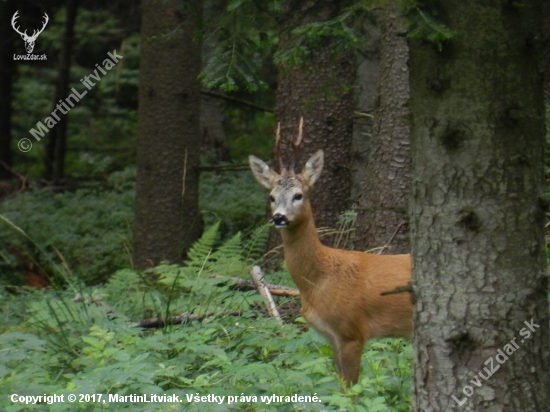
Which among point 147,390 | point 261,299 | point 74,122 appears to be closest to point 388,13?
point 261,299

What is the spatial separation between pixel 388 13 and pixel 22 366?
4052 millimetres

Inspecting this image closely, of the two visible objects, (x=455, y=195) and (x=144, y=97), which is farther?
(x=144, y=97)

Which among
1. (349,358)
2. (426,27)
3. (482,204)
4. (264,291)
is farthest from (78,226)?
(426,27)

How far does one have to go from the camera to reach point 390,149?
7.32 m

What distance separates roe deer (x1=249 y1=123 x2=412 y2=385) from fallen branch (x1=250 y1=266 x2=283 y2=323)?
2.02ft

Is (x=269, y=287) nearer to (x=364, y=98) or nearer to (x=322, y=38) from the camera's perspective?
(x=322, y=38)

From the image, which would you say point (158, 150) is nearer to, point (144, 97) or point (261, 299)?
point (144, 97)

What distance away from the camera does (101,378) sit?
439cm

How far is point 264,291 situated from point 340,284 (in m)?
1.23

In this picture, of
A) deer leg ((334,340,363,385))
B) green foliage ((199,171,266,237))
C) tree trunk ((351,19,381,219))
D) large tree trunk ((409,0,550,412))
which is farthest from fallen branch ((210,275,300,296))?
green foliage ((199,171,266,237))

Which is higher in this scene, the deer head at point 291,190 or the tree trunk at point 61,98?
the tree trunk at point 61,98

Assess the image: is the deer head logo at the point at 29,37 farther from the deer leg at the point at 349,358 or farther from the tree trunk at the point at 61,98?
the deer leg at the point at 349,358

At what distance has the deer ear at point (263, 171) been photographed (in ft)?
21.5

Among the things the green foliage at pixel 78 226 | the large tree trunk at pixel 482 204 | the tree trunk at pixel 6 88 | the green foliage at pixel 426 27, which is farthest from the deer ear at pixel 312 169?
the tree trunk at pixel 6 88
